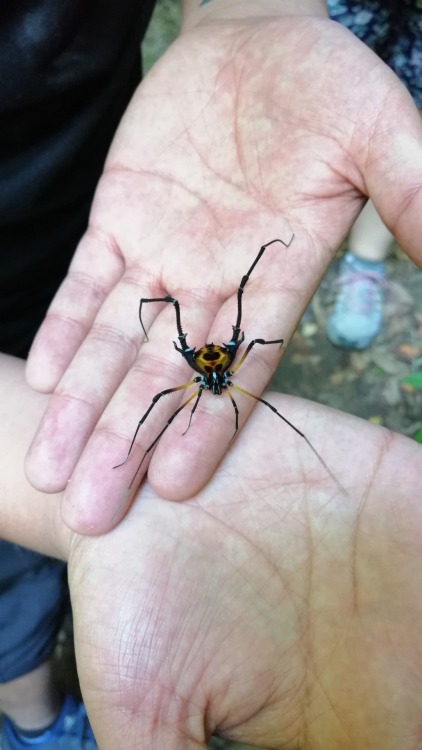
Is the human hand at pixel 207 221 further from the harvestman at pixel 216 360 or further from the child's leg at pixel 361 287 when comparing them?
the child's leg at pixel 361 287

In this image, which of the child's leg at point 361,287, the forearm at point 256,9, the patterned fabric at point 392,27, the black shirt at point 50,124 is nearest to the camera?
the black shirt at point 50,124

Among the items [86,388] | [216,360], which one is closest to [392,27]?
[216,360]

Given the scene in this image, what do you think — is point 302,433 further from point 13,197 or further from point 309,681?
point 13,197

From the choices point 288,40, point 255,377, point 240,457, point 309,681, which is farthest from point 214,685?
point 288,40

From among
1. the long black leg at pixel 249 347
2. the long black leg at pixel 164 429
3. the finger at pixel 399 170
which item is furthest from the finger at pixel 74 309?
the finger at pixel 399 170

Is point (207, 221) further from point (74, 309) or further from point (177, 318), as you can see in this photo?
point (74, 309)
